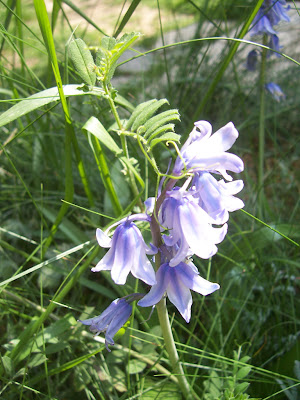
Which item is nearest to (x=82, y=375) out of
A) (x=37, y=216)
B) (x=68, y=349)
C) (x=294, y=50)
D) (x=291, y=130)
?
(x=68, y=349)

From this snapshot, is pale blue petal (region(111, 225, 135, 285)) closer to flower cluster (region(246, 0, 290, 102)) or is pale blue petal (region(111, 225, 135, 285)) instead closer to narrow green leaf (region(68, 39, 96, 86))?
narrow green leaf (region(68, 39, 96, 86))

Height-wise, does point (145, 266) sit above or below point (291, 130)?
above

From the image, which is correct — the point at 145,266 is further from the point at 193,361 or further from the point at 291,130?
the point at 291,130

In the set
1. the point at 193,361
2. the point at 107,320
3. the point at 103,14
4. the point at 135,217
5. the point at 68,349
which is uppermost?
the point at 103,14

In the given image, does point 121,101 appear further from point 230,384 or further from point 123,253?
point 230,384

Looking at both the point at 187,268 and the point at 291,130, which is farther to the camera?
the point at 291,130

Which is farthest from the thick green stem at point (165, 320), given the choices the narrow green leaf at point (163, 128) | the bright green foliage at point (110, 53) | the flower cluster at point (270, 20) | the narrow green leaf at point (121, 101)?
the flower cluster at point (270, 20)
